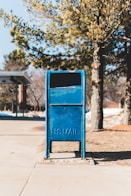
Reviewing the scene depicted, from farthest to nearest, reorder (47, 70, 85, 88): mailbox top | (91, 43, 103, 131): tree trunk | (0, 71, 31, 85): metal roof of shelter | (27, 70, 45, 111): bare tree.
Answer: (27, 70, 45, 111): bare tree → (0, 71, 31, 85): metal roof of shelter → (91, 43, 103, 131): tree trunk → (47, 70, 85, 88): mailbox top

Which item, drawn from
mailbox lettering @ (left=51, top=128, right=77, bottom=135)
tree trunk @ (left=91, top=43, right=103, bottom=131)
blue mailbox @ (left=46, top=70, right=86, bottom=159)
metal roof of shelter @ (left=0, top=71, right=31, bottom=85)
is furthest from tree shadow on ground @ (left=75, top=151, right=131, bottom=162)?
metal roof of shelter @ (left=0, top=71, right=31, bottom=85)

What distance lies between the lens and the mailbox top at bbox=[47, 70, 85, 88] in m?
11.2

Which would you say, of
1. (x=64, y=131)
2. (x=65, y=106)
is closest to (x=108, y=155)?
(x=64, y=131)

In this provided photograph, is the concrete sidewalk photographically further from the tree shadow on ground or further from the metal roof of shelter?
the metal roof of shelter

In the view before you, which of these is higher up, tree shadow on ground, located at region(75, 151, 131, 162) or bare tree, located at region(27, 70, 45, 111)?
bare tree, located at region(27, 70, 45, 111)

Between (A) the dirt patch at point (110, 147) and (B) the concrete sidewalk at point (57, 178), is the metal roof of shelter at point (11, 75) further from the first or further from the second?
(B) the concrete sidewalk at point (57, 178)

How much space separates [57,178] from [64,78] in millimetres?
3195

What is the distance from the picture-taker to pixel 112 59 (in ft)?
72.3

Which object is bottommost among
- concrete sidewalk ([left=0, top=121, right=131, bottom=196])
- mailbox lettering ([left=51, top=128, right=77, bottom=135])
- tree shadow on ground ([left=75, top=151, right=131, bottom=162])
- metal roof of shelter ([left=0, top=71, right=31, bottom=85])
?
concrete sidewalk ([left=0, top=121, right=131, bottom=196])

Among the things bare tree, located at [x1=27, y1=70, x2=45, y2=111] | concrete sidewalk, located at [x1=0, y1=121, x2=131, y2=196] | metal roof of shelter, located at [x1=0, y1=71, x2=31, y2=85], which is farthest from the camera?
bare tree, located at [x1=27, y1=70, x2=45, y2=111]

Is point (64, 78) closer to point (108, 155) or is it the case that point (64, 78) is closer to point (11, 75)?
point (108, 155)

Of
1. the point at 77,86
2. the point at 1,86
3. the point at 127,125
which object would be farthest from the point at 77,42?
the point at 1,86

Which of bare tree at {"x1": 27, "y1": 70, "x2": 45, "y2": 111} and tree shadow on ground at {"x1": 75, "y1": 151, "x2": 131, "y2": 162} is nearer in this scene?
tree shadow on ground at {"x1": 75, "y1": 151, "x2": 131, "y2": 162}

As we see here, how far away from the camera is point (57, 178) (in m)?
8.78
